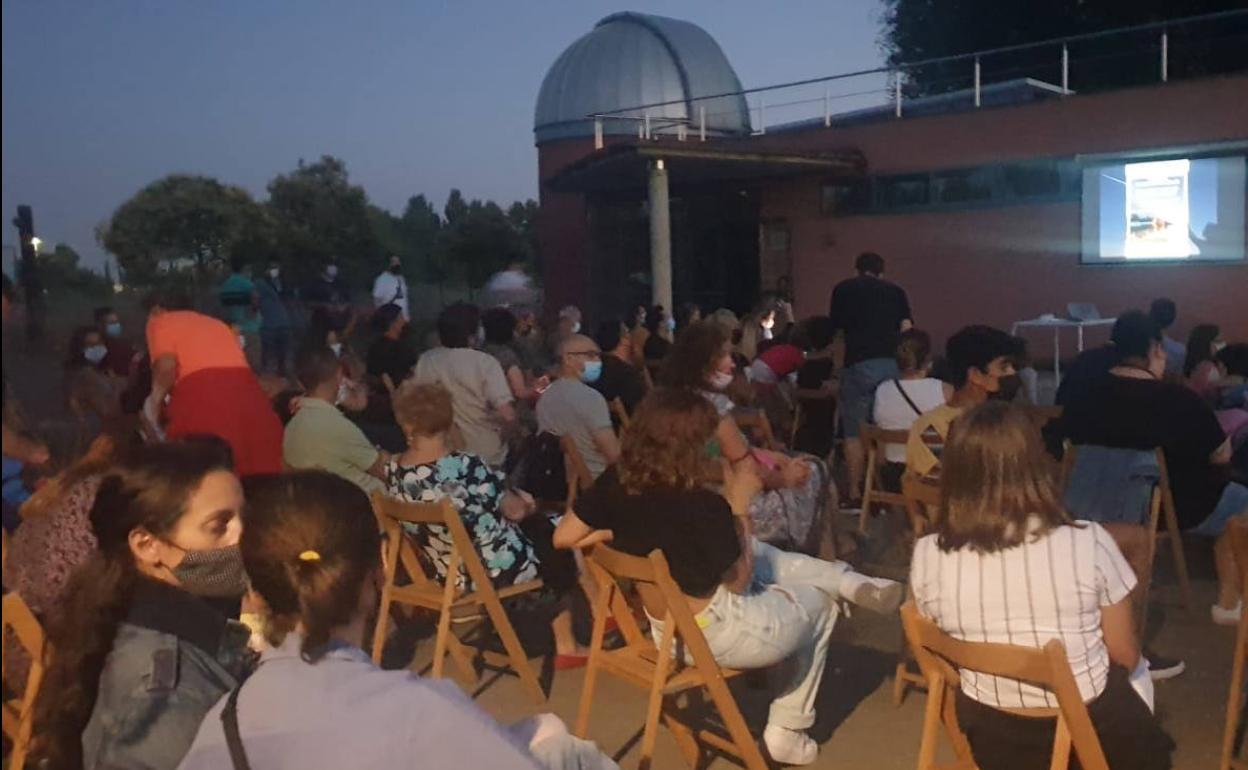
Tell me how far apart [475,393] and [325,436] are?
3.79 ft

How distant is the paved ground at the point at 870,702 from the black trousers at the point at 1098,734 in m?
0.92

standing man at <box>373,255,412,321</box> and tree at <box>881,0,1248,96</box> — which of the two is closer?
standing man at <box>373,255,412,321</box>

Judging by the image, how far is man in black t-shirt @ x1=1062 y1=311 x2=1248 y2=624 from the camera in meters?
4.45

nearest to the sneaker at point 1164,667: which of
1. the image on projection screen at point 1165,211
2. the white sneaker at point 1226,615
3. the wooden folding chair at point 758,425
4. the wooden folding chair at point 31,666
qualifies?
the white sneaker at point 1226,615

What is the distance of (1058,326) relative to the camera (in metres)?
14.1

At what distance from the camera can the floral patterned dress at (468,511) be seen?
438 centimetres

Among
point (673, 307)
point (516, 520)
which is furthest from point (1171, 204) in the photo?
point (516, 520)

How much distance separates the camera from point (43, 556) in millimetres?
2410

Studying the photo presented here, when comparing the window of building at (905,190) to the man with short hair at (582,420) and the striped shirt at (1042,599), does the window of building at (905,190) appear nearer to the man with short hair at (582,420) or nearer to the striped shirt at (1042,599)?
the man with short hair at (582,420)

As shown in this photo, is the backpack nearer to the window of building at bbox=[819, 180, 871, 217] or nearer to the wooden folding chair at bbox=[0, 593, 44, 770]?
the wooden folding chair at bbox=[0, 593, 44, 770]

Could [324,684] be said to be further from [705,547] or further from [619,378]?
[619,378]

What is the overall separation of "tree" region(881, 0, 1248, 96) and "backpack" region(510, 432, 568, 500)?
11966 mm

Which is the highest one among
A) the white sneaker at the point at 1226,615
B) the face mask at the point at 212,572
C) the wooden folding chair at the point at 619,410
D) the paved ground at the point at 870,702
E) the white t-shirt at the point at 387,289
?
the white t-shirt at the point at 387,289

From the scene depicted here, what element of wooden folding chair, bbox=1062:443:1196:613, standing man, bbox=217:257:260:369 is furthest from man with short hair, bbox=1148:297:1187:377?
standing man, bbox=217:257:260:369
